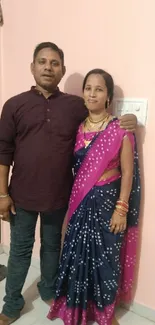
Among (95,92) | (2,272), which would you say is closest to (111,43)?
(95,92)

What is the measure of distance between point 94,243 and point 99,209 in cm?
16

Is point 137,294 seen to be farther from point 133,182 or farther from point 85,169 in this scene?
point 85,169

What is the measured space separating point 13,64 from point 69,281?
128 cm

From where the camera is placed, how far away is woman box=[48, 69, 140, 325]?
1285 millimetres

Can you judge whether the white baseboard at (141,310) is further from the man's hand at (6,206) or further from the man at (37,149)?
the man's hand at (6,206)

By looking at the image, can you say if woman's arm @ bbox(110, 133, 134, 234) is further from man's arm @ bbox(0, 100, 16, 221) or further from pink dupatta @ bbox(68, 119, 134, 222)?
man's arm @ bbox(0, 100, 16, 221)

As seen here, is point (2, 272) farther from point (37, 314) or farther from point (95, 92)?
point (95, 92)

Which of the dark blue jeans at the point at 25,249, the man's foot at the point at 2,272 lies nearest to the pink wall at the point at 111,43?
the dark blue jeans at the point at 25,249

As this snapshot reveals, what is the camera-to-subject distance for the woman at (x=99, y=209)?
129cm

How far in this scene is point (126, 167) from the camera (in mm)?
1282

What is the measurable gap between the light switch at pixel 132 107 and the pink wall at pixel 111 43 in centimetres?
3

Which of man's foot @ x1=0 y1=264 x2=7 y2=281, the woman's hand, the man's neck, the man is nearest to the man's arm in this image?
the man

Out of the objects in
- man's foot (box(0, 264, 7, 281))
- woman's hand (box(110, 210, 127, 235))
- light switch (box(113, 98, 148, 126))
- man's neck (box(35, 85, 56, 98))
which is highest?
man's neck (box(35, 85, 56, 98))

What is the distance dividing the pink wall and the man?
0.22 meters
